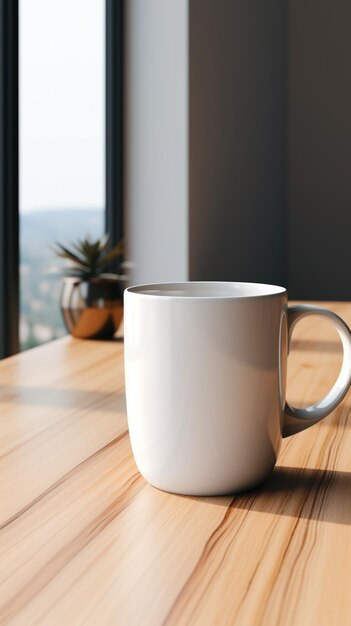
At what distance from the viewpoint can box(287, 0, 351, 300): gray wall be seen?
9.89 feet

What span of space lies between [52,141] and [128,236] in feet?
1.48

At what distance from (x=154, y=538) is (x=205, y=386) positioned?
0.29 ft

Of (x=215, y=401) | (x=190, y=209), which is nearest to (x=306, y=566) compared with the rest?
(x=215, y=401)

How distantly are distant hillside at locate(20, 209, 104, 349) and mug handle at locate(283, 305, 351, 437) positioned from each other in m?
0.98

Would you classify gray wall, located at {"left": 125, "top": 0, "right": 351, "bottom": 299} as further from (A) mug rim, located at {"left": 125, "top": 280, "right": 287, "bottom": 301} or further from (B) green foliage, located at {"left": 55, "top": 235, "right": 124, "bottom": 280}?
(A) mug rim, located at {"left": 125, "top": 280, "right": 287, "bottom": 301}

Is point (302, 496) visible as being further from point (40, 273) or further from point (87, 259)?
point (40, 273)

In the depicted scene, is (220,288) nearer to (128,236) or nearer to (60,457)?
(60,457)

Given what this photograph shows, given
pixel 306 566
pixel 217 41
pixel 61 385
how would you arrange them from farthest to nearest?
1. pixel 217 41
2. pixel 61 385
3. pixel 306 566

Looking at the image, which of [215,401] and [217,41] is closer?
[215,401]

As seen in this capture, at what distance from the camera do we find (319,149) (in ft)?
10.1

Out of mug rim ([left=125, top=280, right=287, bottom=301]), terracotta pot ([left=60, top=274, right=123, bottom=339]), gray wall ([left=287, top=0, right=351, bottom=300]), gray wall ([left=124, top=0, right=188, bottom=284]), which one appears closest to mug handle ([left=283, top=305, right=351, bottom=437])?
mug rim ([left=125, top=280, right=287, bottom=301])

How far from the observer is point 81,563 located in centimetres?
34

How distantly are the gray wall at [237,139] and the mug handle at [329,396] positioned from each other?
1.44m

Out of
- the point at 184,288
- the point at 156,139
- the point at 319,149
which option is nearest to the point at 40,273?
the point at 156,139
